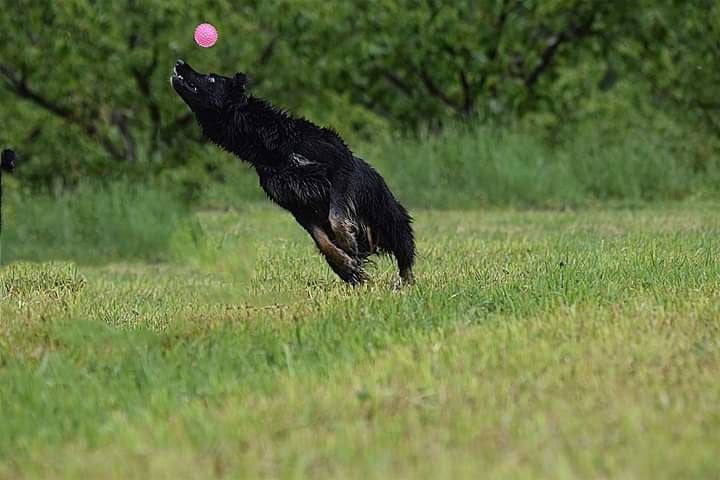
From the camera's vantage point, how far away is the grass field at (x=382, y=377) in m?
4.84

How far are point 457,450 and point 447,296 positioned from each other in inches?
122

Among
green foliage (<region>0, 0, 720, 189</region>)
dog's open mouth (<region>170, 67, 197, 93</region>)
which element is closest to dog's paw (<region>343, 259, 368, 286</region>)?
dog's open mouth (<region>170, 67, 197, 93</region>)

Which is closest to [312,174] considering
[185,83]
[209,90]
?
[209,90]

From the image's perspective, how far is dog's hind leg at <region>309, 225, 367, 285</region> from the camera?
9.11m

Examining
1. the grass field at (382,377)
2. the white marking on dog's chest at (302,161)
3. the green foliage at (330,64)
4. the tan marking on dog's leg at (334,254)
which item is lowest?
the grass field at (382,377)

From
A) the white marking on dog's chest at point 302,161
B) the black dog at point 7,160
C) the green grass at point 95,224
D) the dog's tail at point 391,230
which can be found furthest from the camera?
the green grass at point 95,224

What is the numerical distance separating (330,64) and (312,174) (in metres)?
12.4

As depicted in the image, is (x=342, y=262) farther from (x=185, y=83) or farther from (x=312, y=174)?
(x=185, y=83)

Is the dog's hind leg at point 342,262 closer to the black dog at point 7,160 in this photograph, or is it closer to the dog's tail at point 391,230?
the dog's tail at point 391,230

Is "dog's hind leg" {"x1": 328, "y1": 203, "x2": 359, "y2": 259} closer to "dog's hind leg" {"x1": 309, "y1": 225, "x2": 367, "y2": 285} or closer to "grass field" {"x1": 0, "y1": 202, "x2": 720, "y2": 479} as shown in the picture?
"dog's hind leg" {"x1": 309, "y1": 225, "x2": 367, "y2": 285}

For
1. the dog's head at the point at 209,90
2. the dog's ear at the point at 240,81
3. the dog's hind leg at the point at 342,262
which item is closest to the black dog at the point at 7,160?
the dog's head at the point at 209,90

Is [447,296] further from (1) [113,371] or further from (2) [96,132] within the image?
(2) [96,132]

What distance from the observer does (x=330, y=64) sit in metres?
21.3

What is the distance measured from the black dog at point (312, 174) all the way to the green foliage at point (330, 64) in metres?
10.6
